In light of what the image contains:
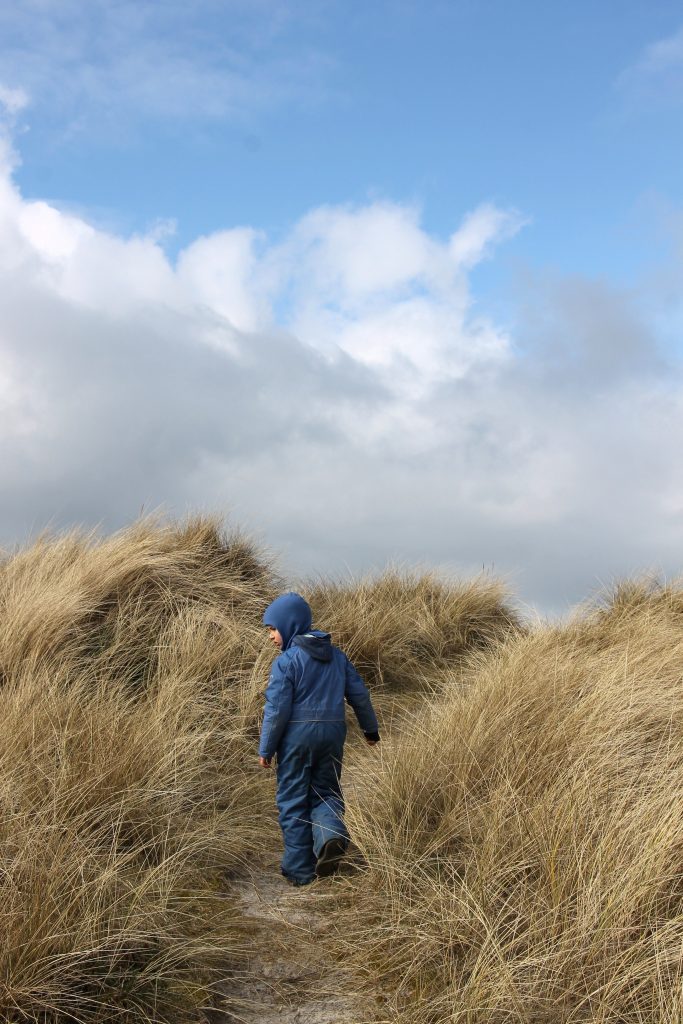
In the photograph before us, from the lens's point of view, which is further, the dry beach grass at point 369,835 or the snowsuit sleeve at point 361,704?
the snowsuit sleeve at point 361,704

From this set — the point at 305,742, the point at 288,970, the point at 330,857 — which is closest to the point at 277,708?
the point at 305,742

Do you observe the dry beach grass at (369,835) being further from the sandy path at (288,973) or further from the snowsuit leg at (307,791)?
the snowsuit leg at (307,791)

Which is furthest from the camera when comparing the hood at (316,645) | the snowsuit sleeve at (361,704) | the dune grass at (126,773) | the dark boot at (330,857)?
the snowsuit sleeve at (361,704)

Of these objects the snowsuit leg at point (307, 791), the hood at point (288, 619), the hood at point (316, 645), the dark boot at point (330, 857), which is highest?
the hood at point (288, 619)

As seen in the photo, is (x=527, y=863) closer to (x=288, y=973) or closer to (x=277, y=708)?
(x=288, y=973)

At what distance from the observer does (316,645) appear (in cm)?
464

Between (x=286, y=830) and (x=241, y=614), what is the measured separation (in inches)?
156

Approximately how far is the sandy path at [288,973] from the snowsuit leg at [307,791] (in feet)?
0.66

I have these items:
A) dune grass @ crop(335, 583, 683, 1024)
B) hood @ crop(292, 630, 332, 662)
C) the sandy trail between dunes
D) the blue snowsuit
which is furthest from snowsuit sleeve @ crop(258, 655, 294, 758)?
the sandy trail between dunes

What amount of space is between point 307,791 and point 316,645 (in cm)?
78

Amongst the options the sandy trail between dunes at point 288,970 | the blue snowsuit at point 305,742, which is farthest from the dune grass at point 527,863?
the blue snowsuit at point 305,742

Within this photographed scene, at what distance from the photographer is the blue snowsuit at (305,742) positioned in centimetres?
446

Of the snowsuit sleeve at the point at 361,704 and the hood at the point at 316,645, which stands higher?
the hood at the point at 316,645

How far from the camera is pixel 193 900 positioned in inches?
151
